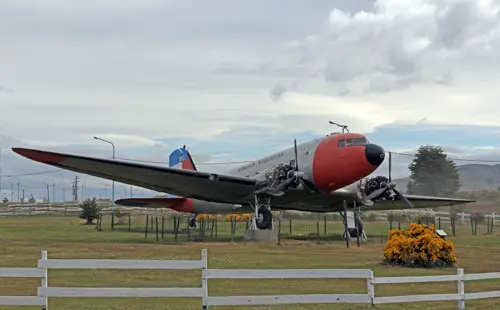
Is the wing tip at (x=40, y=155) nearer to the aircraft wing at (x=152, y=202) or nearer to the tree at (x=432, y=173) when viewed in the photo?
the aircraft wing at (x=152, y=202)

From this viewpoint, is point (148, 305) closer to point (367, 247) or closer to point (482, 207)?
point (367, 247)

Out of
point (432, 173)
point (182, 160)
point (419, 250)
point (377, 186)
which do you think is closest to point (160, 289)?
point (419, 250)

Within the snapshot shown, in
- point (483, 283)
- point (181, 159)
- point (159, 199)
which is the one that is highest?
point (181, 159)

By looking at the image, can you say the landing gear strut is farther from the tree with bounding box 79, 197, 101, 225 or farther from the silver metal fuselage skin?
Answer: the tree with bounding box 79, 197, 101, 225

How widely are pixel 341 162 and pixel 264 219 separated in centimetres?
608

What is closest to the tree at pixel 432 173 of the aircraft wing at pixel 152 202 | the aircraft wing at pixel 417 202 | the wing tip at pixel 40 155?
the aircraft wing at pixel 417 202

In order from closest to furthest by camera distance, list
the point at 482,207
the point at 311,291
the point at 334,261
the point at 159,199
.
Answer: the point at 311,291
the point at 334,261
the point at 159,199
the point at 482,207

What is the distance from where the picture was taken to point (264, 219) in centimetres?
3766

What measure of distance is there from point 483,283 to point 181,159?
33.8m

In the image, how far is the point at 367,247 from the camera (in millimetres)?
33812

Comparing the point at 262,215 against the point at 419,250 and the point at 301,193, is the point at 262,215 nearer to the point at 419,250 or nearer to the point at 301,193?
the point at 301,193

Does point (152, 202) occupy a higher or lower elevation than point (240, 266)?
higher

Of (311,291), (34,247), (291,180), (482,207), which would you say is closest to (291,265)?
(311,291)

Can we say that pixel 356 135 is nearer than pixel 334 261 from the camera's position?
No
